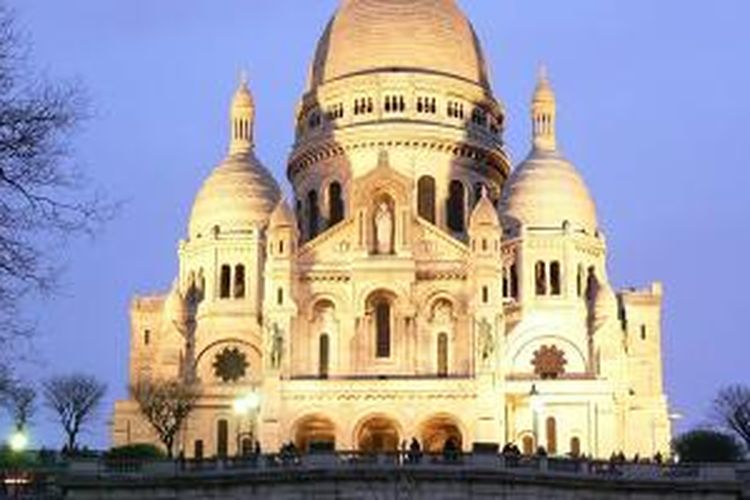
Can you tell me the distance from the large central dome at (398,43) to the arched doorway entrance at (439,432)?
29391 mm

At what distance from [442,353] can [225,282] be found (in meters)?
15.9

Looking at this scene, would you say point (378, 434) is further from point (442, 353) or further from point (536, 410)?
point (536, 410)

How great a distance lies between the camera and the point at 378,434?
326 feet

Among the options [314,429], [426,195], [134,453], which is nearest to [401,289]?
[314,429]

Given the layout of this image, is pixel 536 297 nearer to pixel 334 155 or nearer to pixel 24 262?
pixel 334 155

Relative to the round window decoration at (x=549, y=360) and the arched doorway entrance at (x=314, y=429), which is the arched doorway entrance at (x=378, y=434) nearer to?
the arched doorway entrance at (x=314, y=429)

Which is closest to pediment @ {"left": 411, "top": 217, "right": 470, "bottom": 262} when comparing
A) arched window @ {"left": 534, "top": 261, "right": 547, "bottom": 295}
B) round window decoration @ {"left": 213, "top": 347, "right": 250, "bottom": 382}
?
arched window @ {"left": 534, "top": 261, "right": 547, "bottom": 295}

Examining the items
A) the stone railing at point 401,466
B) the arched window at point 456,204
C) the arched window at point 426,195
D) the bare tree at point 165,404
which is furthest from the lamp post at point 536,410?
the stone railing at point 401,466

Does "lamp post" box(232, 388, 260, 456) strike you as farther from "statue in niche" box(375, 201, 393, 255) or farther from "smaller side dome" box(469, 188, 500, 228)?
"smaller side dome" box(469, 188, 500, 228)

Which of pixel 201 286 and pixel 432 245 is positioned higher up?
pixel 432 245

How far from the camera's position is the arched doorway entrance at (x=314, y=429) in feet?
321

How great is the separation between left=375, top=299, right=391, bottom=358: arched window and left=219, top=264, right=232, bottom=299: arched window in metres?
11.4

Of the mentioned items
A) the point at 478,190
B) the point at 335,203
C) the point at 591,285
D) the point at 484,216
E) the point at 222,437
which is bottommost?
the point at 222,437

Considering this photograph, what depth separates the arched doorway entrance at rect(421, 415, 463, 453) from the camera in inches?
3841
